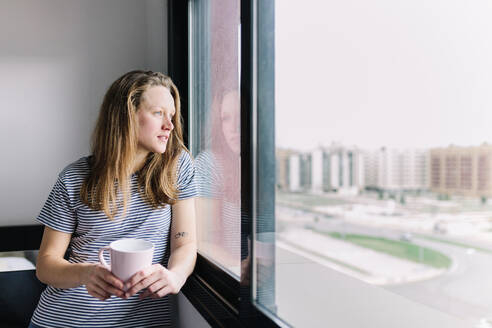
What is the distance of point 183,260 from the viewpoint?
124 cm

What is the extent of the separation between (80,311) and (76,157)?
1053 mm

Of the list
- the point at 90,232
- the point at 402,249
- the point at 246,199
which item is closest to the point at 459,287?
the point at 402,249

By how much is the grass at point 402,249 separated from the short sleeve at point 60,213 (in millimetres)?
824

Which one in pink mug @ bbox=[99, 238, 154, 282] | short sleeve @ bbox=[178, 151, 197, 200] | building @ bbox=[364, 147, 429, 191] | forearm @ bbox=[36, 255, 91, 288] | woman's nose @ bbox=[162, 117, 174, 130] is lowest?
forearm @ bbox=[36, 255, 91, 288]

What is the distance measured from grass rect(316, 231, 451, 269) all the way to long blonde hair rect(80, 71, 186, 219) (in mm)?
654

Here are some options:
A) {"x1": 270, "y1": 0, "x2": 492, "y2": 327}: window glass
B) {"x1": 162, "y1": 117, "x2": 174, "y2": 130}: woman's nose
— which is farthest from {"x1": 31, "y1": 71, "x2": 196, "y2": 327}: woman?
{"x1": 270, "y1": 0, "x2": 492, "y2": 327}: window glass

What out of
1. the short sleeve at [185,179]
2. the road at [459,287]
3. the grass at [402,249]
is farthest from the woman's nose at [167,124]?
the road at [459,287]

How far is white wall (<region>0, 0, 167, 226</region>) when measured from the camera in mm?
2109

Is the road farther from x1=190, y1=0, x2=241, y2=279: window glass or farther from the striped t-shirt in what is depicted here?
the striped t-shirt

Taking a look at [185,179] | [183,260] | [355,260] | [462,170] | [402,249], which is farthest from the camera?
[185,179]

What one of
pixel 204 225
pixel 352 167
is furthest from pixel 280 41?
pixel 204 225

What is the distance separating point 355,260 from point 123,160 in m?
0.75

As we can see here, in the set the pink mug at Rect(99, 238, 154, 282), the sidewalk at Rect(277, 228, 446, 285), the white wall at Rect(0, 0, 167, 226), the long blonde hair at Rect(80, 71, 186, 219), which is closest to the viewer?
the sidewalk at Rect(277, 228, 446, 285)

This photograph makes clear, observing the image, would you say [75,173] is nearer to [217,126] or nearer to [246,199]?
[217,126]
